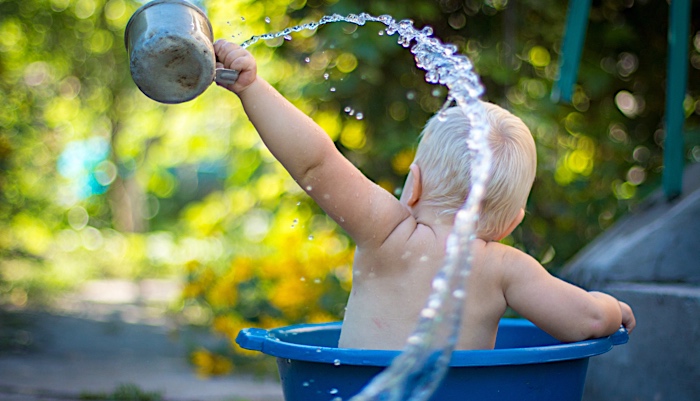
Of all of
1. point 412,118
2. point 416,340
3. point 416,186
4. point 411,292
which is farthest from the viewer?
point 412,118

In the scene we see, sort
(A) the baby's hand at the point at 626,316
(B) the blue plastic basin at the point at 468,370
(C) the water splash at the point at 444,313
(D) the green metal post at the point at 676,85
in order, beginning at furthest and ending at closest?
1. (D) the green metal post at the point at 676,85
2. (A) the baby's hand at the point at 626,316
3. (B) the blue plastic basin at the point at 468,370
4. (C) the water splash at the point at 444,313

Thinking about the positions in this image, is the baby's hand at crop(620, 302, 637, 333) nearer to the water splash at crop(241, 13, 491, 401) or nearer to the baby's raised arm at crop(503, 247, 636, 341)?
the baby's raised arm at crop(503, 247, 636, 341)

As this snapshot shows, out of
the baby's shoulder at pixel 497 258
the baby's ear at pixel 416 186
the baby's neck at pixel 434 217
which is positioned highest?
the baby's ear at pixel 416 186

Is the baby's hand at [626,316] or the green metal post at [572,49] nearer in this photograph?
the baby's hand at [626,316]

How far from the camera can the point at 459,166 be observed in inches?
52.1

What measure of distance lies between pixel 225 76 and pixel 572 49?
5.05 ft

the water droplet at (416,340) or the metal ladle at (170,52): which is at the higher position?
the metal ladle at (170,52)

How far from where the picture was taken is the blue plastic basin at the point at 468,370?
1.09 meters

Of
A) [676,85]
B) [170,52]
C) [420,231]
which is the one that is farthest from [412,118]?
[170,52]

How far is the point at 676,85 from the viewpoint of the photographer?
2357mm

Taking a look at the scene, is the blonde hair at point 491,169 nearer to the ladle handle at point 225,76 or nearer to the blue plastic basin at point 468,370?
the blue plastic basin at point 468,370

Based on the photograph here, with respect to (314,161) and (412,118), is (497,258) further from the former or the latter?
(412,118)

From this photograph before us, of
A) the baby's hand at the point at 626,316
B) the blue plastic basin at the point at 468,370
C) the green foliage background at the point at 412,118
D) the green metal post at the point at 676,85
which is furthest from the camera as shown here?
the green foliage background at the point at 412,118

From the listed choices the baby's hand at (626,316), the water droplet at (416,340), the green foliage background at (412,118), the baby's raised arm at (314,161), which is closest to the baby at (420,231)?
the baby's raised arm at (314,161)
